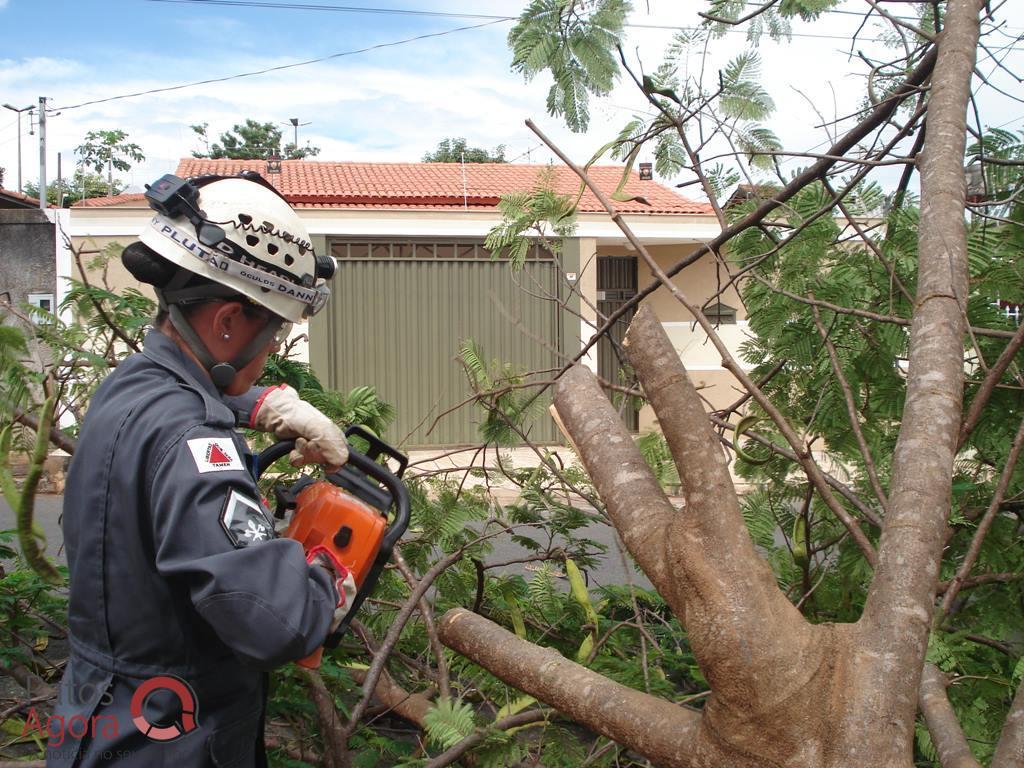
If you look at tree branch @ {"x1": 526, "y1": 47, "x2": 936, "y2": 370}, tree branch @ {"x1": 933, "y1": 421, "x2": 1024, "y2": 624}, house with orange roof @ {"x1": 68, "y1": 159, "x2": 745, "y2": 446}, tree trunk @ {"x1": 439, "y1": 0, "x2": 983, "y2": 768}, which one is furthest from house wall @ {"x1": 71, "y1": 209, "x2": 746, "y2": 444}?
tree trunk @ {"x1": 439, "y1": 0, "x2": 983, "y2": 768}

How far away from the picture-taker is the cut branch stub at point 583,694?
132 cm

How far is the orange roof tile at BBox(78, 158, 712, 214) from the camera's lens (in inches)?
527

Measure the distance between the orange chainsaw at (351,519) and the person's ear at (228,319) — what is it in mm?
310

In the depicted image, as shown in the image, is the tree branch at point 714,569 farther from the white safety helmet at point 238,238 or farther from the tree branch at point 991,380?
the white safety helmet at point 238,238

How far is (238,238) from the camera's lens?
1.78 metres

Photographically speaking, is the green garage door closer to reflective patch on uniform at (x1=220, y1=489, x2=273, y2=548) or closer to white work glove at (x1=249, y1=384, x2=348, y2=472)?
white work glove at (x1=249, y1=384, x2=348, y2=472)

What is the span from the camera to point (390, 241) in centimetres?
1315

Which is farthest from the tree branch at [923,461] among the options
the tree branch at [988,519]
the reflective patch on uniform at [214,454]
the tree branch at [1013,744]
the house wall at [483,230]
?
the house wall at [483,230]

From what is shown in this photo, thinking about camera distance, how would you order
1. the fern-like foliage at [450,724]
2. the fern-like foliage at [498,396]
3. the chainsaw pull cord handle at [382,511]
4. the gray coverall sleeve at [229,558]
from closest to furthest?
the gray coverall sleeve at [229,558] < the chainsaw pull cord handle at [382,511] < the fern-like foliage at [450,724] < the fern-like foliage at [498,396]

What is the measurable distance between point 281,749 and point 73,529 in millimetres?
1401

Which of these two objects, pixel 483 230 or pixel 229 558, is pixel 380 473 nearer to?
pixel 229 558

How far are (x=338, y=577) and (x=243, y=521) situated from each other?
0.28 m

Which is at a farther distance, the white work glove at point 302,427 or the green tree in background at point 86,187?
the green tree in background at point 86,187

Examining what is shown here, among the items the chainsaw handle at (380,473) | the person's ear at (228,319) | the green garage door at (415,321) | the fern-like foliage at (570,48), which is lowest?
the green garage door at (415,321)
